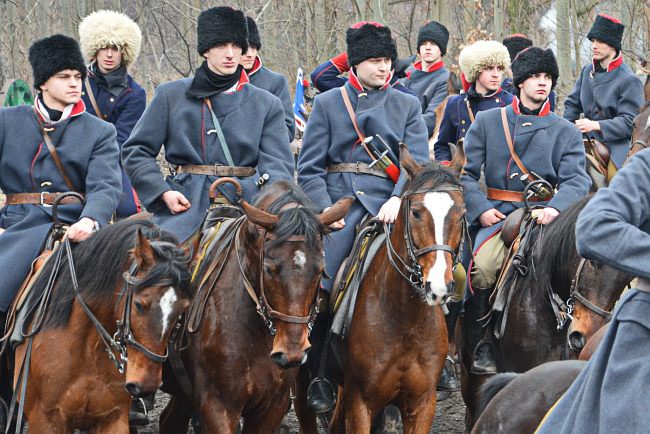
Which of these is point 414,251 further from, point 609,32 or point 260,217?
point 609,32

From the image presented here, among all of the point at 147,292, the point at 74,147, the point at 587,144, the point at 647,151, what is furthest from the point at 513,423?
the point at 587,144


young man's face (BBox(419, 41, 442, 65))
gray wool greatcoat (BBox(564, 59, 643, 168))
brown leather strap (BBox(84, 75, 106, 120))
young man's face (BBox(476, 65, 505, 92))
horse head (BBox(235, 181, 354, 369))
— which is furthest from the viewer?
young man's face (BBox(419, 41, 442, 65))

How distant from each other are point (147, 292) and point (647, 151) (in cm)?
299

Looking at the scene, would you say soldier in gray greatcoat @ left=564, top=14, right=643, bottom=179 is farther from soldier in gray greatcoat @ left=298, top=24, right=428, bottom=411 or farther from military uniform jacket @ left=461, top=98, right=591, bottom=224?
soldier in gray greatcoat @ left=298, top=24, right=428, bottom=411

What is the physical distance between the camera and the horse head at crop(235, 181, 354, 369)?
6051mm

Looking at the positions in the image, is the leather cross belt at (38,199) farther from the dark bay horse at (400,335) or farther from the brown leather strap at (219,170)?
the dark bay horse at (400,335)

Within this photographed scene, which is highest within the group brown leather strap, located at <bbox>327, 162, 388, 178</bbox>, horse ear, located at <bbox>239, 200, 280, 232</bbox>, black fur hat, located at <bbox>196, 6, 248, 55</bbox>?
black fur hat, located at <bbox>196, 6, 248, 55</bbox>

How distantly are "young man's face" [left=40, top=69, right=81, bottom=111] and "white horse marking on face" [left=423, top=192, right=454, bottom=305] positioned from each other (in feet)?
7.68

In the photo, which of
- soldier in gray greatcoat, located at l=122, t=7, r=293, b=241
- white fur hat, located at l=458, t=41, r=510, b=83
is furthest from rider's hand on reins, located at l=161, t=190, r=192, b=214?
white fur hat, located at l=458, t=41, r=510, b=83

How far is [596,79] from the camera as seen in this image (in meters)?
11.4

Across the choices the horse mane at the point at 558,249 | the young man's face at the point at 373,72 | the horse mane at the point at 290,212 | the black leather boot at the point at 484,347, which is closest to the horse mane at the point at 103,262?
the horse mane at the point at 290,212

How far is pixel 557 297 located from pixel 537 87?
5.94ft

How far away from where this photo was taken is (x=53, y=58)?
7336 mm

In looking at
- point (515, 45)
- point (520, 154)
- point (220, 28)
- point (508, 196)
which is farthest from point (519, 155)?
point (515, 45)
